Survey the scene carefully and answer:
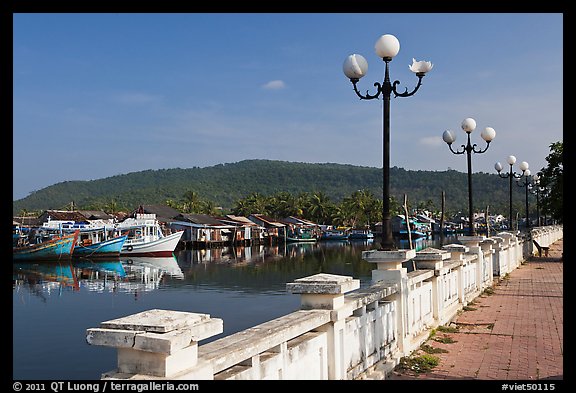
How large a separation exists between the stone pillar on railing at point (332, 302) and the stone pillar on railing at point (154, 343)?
7.57 ft

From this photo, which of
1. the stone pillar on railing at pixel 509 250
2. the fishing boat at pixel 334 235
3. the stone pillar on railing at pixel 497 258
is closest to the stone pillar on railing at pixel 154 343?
the stone pillar on railing at pixel 497 258

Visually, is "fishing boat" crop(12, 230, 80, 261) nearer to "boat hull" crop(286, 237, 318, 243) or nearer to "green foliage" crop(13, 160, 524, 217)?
"boat hull" crop(286, 237, 318, 243)

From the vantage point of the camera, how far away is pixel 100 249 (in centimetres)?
5750

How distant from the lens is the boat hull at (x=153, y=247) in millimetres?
60562

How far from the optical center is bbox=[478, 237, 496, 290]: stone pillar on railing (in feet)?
50.5

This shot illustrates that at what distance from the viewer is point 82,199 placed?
6654 inches

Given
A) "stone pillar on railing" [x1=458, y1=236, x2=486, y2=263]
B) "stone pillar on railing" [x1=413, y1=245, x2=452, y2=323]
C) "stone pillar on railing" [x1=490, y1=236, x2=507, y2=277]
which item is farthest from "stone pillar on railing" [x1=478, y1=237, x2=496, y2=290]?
"stone pillar on railing" [x1=413, y1=245, x2=452, y2=323]

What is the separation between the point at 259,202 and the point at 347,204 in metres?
17.5

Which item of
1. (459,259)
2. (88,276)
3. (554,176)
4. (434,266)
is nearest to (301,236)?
(88,276)

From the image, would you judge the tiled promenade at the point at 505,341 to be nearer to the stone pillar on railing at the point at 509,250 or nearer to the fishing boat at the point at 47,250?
the stone pillar on railing at the point at 509,250

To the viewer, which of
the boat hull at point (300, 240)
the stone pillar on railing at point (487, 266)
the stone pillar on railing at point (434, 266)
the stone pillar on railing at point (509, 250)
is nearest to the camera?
the stone pillar on railing at point (434, 266)

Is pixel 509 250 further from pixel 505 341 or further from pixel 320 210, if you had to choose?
pixel 320 210

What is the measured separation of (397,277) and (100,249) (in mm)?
53460
